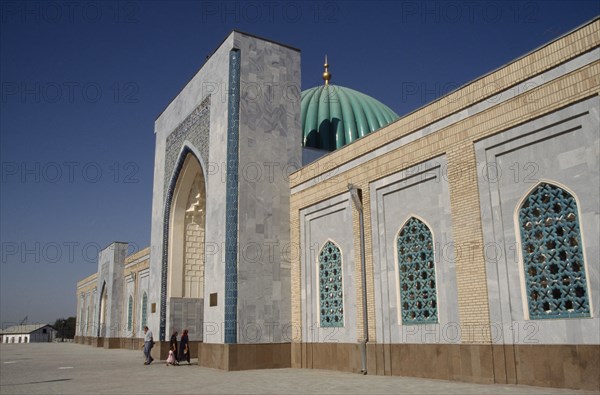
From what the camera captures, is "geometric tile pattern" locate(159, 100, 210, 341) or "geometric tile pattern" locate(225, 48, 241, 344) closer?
"geometric tile pattern" locate(225, 48, 241, 344)

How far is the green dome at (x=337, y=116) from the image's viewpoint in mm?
16922

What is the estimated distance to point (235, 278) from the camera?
12.1 meters

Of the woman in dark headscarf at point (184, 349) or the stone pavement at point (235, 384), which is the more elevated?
the woman in dark headscarf at point (184, 349)

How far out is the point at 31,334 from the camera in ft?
221

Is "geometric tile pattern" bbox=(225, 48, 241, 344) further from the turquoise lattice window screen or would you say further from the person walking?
the person walking

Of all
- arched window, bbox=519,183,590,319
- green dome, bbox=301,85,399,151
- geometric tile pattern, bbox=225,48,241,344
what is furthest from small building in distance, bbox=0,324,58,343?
arched window, bbox=519,183,590,319

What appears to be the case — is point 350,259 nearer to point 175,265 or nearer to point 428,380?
point 428,380

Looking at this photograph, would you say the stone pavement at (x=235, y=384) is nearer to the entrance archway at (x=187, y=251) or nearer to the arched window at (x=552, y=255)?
the arched window at (x=552, y=255)

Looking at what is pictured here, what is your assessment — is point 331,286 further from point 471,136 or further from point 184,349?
point 184,349

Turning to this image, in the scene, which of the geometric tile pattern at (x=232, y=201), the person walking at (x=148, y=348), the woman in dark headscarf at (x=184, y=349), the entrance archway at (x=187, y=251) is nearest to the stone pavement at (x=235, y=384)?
the geometric tile pattern at (x=232, y=201)

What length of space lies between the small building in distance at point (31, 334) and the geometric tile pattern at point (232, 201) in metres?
63.0

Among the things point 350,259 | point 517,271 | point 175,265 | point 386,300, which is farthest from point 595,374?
point 175,265

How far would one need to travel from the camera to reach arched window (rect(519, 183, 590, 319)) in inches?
275

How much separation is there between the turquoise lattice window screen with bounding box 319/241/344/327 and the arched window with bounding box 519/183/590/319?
4.56m
